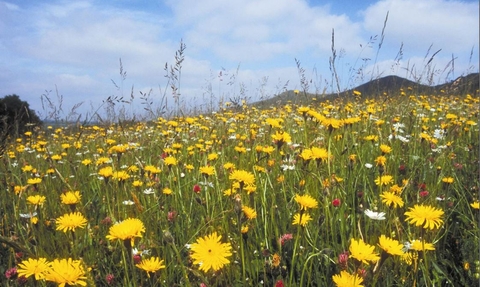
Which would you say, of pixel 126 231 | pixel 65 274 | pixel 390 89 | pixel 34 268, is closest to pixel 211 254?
pixel 126 231

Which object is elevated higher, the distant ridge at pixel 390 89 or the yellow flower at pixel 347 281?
the distant ridge at pixel 390 89

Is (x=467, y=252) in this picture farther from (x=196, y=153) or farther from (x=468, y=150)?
(x=196, y=153)

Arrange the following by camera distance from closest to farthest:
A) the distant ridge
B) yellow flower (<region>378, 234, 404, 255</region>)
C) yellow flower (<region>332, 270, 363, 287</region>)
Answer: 1. yellow flower (<region>332, 270, 363, 287</region>)
2. yellow flower (<region>378, 234, 404, 255</region>)
3. the distant ridge

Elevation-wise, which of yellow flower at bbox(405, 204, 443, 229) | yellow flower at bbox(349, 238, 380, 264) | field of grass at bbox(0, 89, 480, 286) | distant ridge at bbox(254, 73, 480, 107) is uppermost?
distant ridge at bbox(254, 73, 480, 107)

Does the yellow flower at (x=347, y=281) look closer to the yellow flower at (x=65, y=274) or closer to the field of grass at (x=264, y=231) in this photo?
the field of grass at (x=264, y=231)

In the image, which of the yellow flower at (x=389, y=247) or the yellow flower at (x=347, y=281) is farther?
the yellow flower at (x=389, y=247)

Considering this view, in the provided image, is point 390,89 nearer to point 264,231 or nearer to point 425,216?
point 264,231

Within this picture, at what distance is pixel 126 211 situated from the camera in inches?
77.9

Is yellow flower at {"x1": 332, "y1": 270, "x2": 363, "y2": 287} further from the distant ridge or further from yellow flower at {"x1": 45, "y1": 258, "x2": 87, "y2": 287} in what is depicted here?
the distant ridge

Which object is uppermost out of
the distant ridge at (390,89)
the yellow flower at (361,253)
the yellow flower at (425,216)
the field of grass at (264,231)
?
the distant ridge at (390,89)

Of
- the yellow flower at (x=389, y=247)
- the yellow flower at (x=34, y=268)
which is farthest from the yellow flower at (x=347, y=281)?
the yellow flower at (x=34, y=268)

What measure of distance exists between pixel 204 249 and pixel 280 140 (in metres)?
0.97

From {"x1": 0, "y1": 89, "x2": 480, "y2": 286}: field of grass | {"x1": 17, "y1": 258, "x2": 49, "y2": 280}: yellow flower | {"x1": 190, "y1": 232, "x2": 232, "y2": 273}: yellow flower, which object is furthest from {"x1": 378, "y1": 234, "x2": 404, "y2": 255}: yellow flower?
{"x1": 17, "y1": 258, "x2": 49, "y2": 280}: yellow flower

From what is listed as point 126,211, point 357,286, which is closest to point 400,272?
point 357,286
